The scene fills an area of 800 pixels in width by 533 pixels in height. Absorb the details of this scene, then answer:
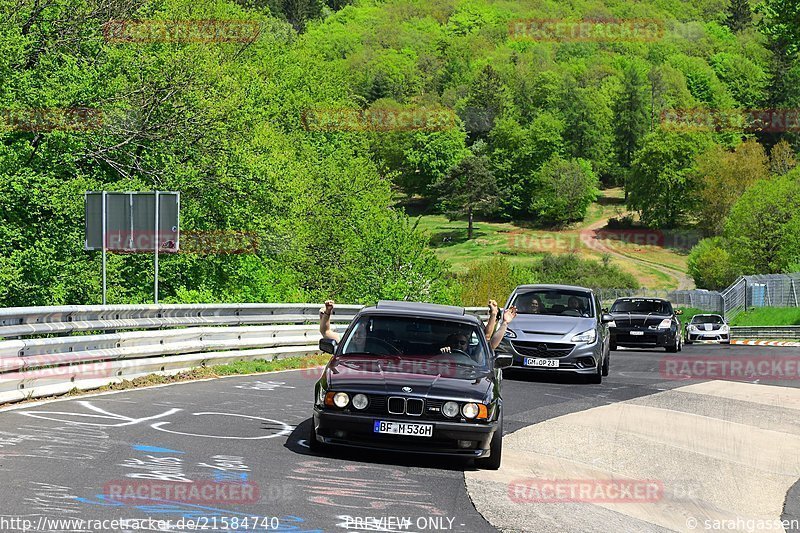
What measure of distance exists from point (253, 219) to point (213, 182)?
191 centimetres

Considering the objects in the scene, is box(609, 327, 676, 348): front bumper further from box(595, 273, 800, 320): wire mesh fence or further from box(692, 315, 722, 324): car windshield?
box(595, 273, 800, 320): wire mesh fence

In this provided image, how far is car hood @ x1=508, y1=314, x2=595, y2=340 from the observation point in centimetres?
1898

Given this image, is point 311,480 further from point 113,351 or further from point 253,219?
point 253,219

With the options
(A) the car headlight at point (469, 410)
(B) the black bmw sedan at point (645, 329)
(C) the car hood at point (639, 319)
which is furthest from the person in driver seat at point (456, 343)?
(C) the car hood at point (639, 319)

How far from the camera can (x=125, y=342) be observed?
15.4 metres

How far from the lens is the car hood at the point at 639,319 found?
102 ft

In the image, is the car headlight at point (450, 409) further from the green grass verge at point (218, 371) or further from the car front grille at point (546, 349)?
the car front grille at point (546, 349)

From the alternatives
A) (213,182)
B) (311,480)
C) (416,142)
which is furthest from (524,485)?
(416,142)

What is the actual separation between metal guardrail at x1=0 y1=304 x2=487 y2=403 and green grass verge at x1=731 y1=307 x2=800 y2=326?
139ft

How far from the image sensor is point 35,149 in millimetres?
28109

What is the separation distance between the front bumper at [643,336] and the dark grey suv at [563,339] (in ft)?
36.5

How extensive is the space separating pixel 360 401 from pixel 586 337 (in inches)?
393

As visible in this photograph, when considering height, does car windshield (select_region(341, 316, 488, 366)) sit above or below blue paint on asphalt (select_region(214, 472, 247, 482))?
above

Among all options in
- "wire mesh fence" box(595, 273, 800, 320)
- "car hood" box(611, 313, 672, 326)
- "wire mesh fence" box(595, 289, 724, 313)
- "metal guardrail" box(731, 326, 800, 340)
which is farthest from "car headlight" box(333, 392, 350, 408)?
"wire mesh fence" box(595, 289, 724, 313)
